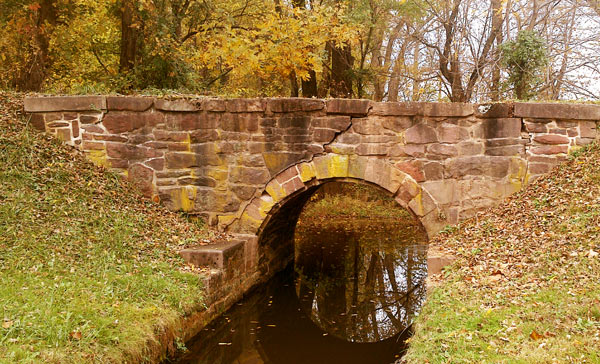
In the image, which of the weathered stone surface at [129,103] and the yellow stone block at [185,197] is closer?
the weathered stone surface at [129,103]

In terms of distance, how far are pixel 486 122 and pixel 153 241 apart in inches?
183

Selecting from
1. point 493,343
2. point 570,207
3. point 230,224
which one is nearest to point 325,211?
point 230,224

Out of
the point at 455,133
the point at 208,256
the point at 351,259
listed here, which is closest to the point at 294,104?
the point at 455,133

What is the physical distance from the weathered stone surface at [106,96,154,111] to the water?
10.5ft

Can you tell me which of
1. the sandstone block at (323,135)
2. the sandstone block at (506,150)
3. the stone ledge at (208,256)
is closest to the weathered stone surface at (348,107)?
the sandstone block at (323,135)

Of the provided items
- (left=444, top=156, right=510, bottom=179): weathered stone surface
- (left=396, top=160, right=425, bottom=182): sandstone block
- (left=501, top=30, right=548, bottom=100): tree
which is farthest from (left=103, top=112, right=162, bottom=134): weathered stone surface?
(left=501, top=30, right=548, bottom=100): tree

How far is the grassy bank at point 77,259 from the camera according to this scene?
4067mm

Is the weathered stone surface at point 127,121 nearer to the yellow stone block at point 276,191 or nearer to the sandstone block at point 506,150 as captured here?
the yellow stone block at point 276,191

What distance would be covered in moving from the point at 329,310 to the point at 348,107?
301 centimetres

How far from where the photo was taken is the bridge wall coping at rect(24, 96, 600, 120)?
637 centimetres

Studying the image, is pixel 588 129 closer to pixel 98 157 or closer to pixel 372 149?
pixel 372 149

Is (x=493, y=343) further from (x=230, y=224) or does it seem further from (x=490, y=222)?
(x=230, y=224)

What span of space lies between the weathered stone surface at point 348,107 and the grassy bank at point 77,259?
2605 mm

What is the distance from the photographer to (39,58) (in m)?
10.0
